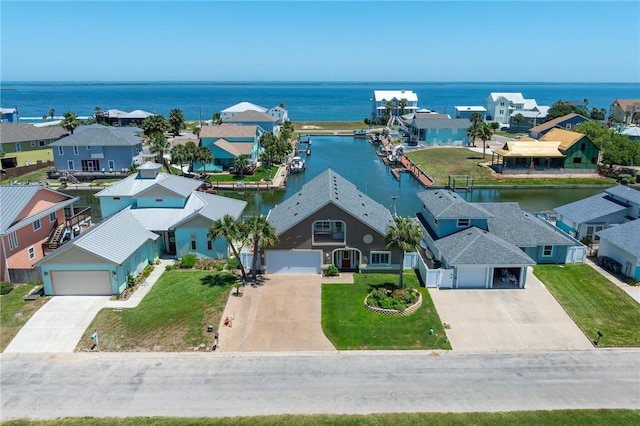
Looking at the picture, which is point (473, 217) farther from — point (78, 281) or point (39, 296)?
point (39, 296)

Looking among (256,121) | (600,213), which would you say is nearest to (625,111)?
(256,121)

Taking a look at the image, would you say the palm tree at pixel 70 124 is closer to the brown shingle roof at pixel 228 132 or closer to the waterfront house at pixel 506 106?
the brown shingle roof at pixel 228 132

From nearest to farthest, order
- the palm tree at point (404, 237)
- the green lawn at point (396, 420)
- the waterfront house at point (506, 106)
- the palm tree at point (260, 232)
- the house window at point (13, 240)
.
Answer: the green lawn at point (396, 420) → the palm tree at point (404, 237) → the palm tree at point (260, 232) → the house window at point (13, 240) → the waterfront house at point (506, 106)

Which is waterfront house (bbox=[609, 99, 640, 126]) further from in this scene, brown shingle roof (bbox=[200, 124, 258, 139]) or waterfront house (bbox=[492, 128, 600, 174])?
brown shingle roof (bbox=[200, 124, 258, 139])

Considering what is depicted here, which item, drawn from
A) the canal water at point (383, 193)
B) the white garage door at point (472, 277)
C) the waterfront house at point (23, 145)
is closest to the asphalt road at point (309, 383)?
the white garage door at point (472, 277)

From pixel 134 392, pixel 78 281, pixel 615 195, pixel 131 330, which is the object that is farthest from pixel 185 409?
pixel 615 195

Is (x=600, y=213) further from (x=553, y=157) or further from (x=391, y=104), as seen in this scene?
(x=391, y=104)
